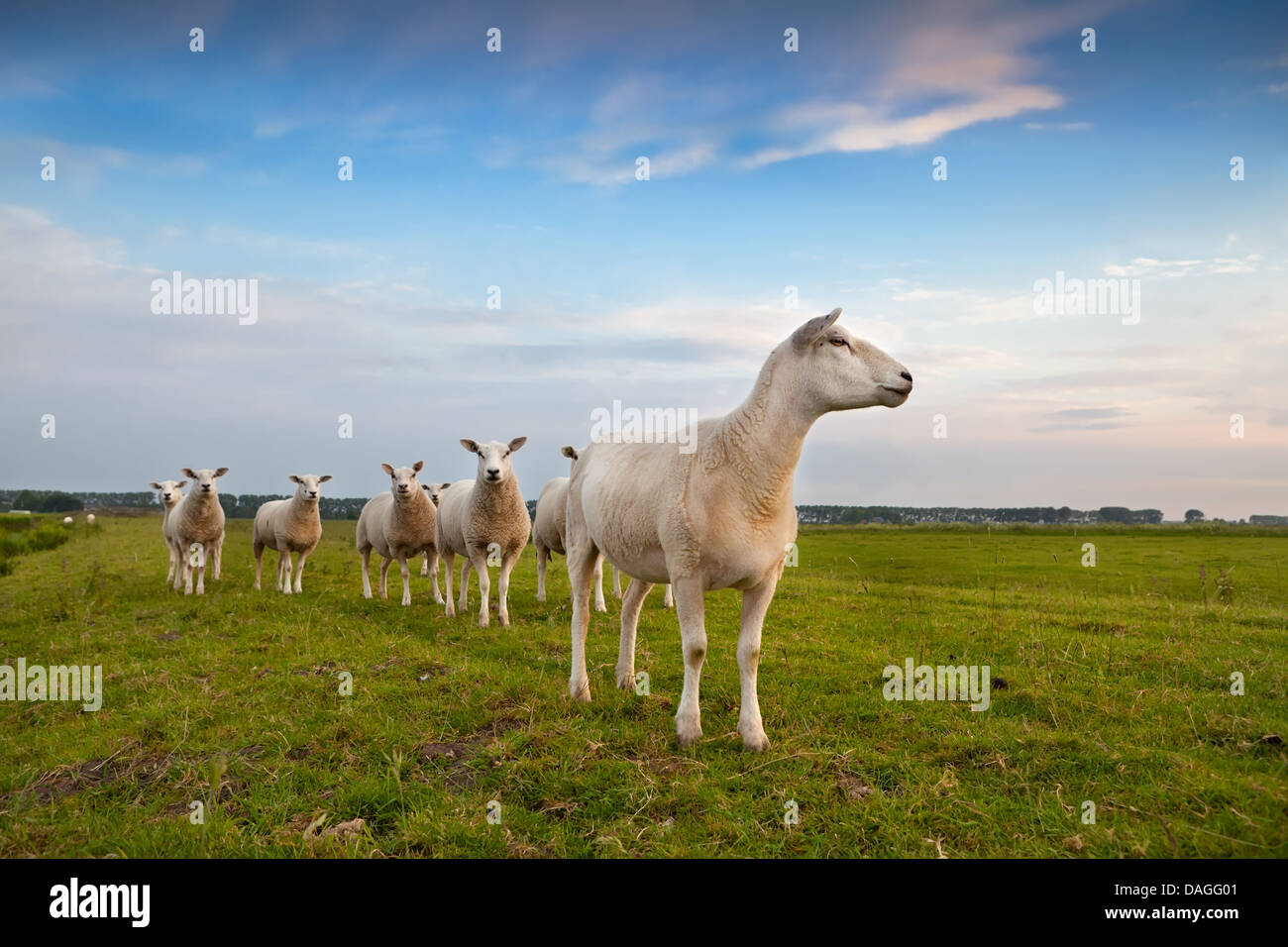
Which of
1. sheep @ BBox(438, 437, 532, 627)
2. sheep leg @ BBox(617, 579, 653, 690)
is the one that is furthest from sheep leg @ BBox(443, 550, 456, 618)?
sheep leg @ BBox(617, 579, 653, 690)

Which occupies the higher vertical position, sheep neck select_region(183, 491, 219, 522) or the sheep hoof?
sheep neck select_region(183, 491, 219, 522)

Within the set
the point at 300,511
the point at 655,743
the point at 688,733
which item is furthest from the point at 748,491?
the point at 300,511

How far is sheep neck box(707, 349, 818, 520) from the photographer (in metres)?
6.91

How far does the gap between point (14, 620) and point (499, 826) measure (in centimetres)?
1556

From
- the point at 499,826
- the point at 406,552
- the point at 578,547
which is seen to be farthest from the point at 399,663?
the point at 406,552

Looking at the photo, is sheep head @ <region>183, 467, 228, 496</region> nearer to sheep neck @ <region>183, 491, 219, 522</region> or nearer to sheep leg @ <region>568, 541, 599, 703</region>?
sheep neck @ <region>183, 491, 219, 522</region>

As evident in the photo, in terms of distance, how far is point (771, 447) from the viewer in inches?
273

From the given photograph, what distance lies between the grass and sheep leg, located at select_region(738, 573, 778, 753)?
0.51ft

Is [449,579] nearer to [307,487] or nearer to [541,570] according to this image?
[541,570]

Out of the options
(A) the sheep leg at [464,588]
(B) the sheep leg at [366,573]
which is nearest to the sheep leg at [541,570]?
(A) the sheep leg at [464,588]

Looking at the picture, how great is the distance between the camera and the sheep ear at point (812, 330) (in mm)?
6628

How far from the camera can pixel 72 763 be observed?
7199 millimetres

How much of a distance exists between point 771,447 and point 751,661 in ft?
6.71
